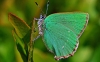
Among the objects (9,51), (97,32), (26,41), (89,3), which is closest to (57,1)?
(89,3)

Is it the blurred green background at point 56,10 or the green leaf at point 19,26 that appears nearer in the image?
the green leaf at point 19,26

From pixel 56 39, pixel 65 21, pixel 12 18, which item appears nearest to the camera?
pixel 12 18

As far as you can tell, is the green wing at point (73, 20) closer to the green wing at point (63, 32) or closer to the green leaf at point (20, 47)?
the green wing at point (63, 32)

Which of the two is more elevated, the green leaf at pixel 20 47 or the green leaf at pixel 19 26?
the green leaf at pixel 19 26

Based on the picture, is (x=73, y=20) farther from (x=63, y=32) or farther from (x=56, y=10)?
(x=56, y=10)

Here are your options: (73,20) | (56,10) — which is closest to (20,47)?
(73,20)

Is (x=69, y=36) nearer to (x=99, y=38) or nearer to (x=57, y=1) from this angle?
(x=99, y=38)

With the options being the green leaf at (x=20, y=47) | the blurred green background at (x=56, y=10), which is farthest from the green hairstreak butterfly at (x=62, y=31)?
the green leaf at (x=20, y=47)
